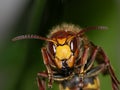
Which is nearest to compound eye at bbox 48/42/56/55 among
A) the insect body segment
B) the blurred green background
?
the insect body segment

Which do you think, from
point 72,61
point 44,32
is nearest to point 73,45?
point 72,61

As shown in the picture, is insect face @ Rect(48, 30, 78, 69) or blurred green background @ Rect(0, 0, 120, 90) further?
blurred green background @ Rect(0, 0, 120, 90)

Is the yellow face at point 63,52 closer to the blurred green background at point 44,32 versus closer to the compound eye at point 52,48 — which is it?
the compound eye at point 52,48

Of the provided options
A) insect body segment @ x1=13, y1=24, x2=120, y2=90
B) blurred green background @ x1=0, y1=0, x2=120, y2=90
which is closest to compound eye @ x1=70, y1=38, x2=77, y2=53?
insect body segment @ x1=13, y1=24, x2=120, y2=90

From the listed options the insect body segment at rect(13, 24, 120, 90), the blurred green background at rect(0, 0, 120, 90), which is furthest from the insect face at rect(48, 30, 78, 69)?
the blurred green background at rect(0, 0, 120, 90)

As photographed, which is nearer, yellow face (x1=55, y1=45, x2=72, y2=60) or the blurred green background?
yellow face (x1=55, y1=45, x2=72, y2=60)

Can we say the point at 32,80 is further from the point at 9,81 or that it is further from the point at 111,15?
the point at 111,15

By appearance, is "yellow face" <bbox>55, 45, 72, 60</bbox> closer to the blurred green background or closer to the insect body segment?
the insect body segment
